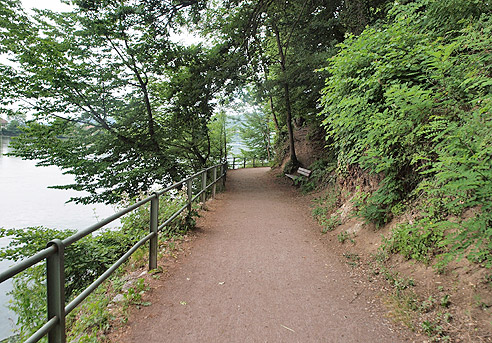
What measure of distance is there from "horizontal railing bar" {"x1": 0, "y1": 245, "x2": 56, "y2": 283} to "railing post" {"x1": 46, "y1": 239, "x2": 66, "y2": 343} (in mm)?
46

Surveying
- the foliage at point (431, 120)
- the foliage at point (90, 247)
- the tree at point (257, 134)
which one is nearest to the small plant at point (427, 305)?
the foliage at point (431, 120)

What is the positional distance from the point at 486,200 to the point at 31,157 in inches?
543

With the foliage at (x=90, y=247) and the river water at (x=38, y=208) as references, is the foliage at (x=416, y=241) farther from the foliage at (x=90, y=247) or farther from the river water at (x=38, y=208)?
the river water at (x=38, y=208)

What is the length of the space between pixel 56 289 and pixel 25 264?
39 centimetres

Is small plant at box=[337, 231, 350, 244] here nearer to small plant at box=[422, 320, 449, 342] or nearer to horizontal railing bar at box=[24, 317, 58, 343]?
small plant at box=[422, 320, 449, 342]

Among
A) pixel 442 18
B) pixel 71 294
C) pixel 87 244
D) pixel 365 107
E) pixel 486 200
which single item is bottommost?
pixel 71 294

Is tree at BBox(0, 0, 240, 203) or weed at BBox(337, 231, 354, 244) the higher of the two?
tree at BBox(0, 0, 240, 203)

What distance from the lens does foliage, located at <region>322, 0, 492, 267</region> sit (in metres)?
2.57

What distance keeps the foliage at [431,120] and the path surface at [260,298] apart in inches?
40.7

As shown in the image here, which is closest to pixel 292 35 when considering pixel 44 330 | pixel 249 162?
pixel 44 330

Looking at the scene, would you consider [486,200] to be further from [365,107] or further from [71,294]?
[71,294]

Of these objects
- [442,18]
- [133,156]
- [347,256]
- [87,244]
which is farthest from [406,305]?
[133,156]

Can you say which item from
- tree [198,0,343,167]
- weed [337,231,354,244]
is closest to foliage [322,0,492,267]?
weed [337,231,354,244]

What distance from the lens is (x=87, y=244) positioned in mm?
5434
